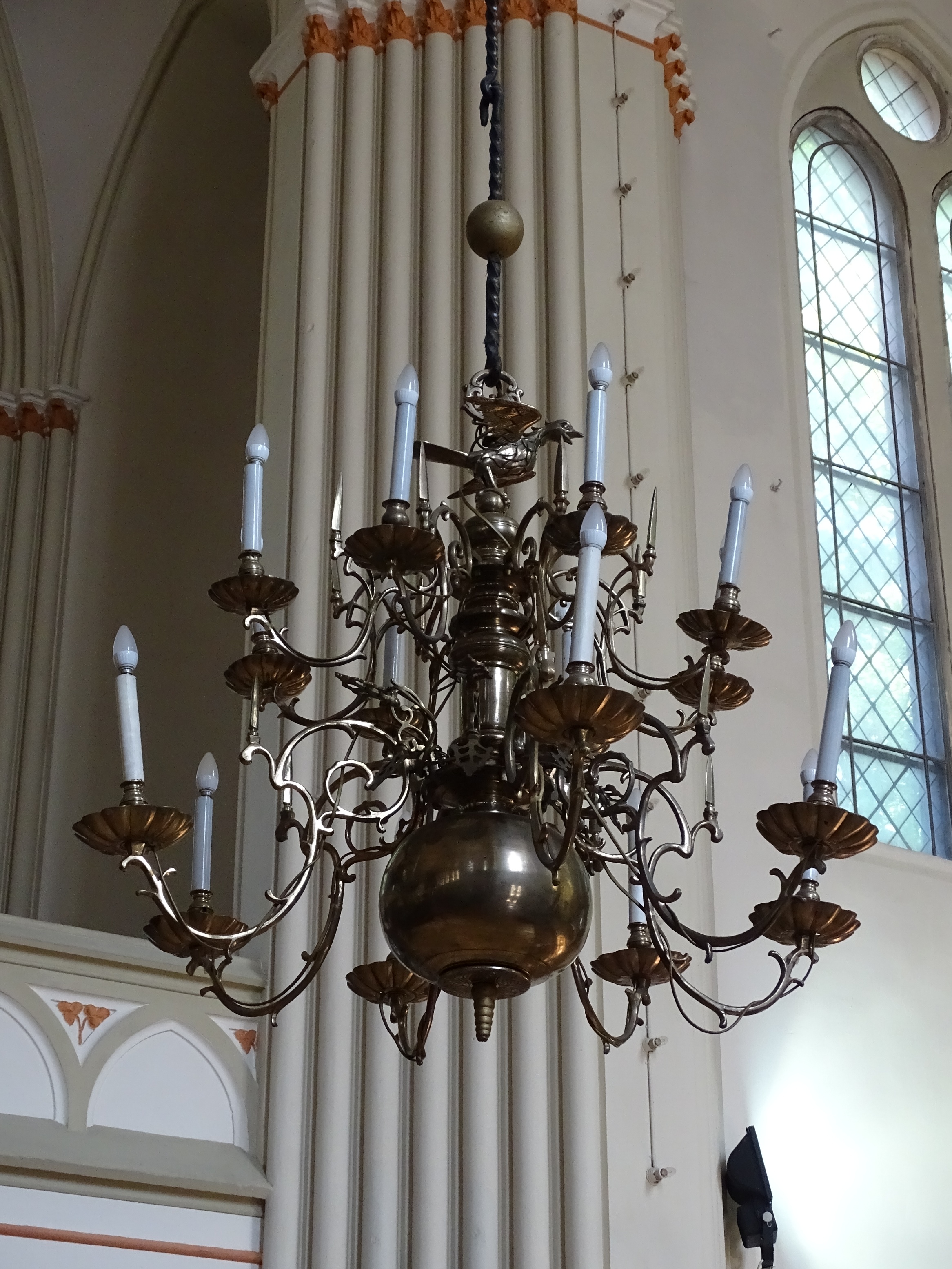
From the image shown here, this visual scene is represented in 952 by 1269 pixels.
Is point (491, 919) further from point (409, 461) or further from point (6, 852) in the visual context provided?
point (6, 852)

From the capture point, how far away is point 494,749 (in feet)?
10.5

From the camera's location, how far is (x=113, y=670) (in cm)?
907

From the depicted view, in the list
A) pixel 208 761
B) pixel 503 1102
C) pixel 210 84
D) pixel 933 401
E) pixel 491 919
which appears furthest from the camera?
pixel 210 84

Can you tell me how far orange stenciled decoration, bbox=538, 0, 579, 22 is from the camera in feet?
23.3

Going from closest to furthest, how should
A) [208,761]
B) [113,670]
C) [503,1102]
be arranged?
[208,761] → [503,1102] → [113,670]

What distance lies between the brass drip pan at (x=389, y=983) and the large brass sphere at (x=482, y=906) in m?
0.69

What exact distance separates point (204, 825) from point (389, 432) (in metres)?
3.21

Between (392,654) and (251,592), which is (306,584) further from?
(251,592)

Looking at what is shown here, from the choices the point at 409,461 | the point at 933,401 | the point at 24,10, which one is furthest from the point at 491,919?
the point at 24,10

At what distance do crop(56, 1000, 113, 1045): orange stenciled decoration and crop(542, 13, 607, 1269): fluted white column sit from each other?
1417mm

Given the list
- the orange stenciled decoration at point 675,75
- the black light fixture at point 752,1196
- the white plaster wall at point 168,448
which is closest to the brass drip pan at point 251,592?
the black light fixture at point 752,1196

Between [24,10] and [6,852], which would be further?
[24,10]

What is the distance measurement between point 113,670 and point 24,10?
145 inches

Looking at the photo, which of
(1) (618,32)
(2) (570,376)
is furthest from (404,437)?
(1) (618,32)
